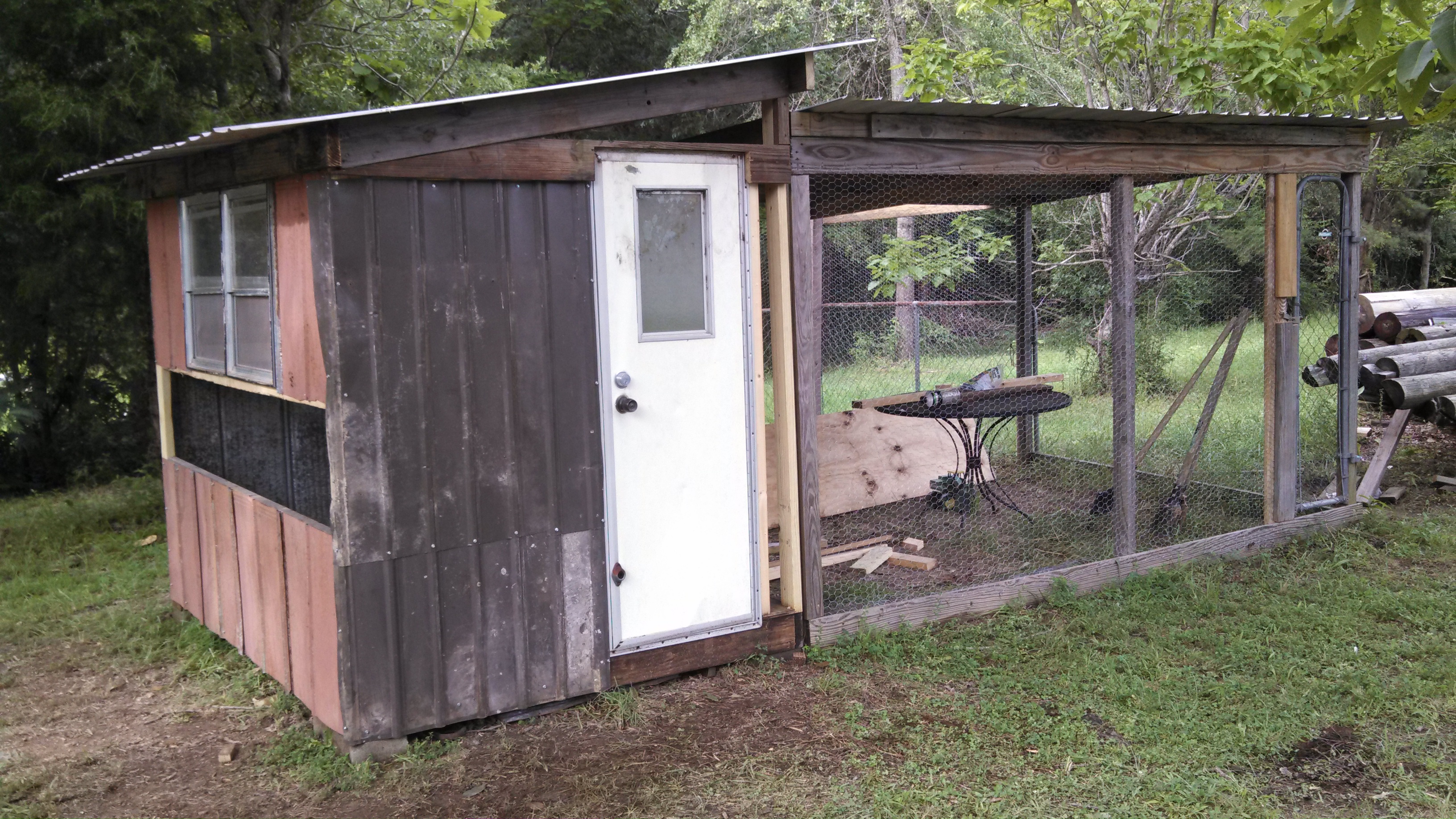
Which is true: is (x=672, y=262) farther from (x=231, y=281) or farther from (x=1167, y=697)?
(x=1167, y=697)

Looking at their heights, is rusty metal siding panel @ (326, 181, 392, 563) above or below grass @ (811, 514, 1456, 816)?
above

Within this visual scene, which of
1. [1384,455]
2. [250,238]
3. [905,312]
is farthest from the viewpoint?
[905,312]

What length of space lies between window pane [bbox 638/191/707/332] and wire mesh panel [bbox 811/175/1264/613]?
1603 millimetres

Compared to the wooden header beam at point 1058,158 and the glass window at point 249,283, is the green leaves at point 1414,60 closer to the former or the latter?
the wooden header beam at point 1058,158

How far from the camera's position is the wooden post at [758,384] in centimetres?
465

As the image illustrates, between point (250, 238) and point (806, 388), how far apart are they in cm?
239

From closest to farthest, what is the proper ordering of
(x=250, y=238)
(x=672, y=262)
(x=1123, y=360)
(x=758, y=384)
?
(x=250, y=238) → (x=672, y=262) → (x=758, y=384) → (x=1123, y=360)

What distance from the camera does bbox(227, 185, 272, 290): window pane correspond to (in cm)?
416

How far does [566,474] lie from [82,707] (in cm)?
242

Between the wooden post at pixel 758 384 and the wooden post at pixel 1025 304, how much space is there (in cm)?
386

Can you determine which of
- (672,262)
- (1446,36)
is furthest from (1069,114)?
(1446,36)

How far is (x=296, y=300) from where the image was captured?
3.88 m

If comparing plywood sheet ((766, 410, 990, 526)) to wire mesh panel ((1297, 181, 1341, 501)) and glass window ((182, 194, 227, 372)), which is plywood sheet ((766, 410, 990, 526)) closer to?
wire mesh panel ((1297, 181, 1341, 501))

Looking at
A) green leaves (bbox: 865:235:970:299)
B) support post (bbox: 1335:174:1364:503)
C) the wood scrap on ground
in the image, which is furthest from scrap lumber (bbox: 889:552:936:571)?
green leaves (bbox: 865:235:970:299)
